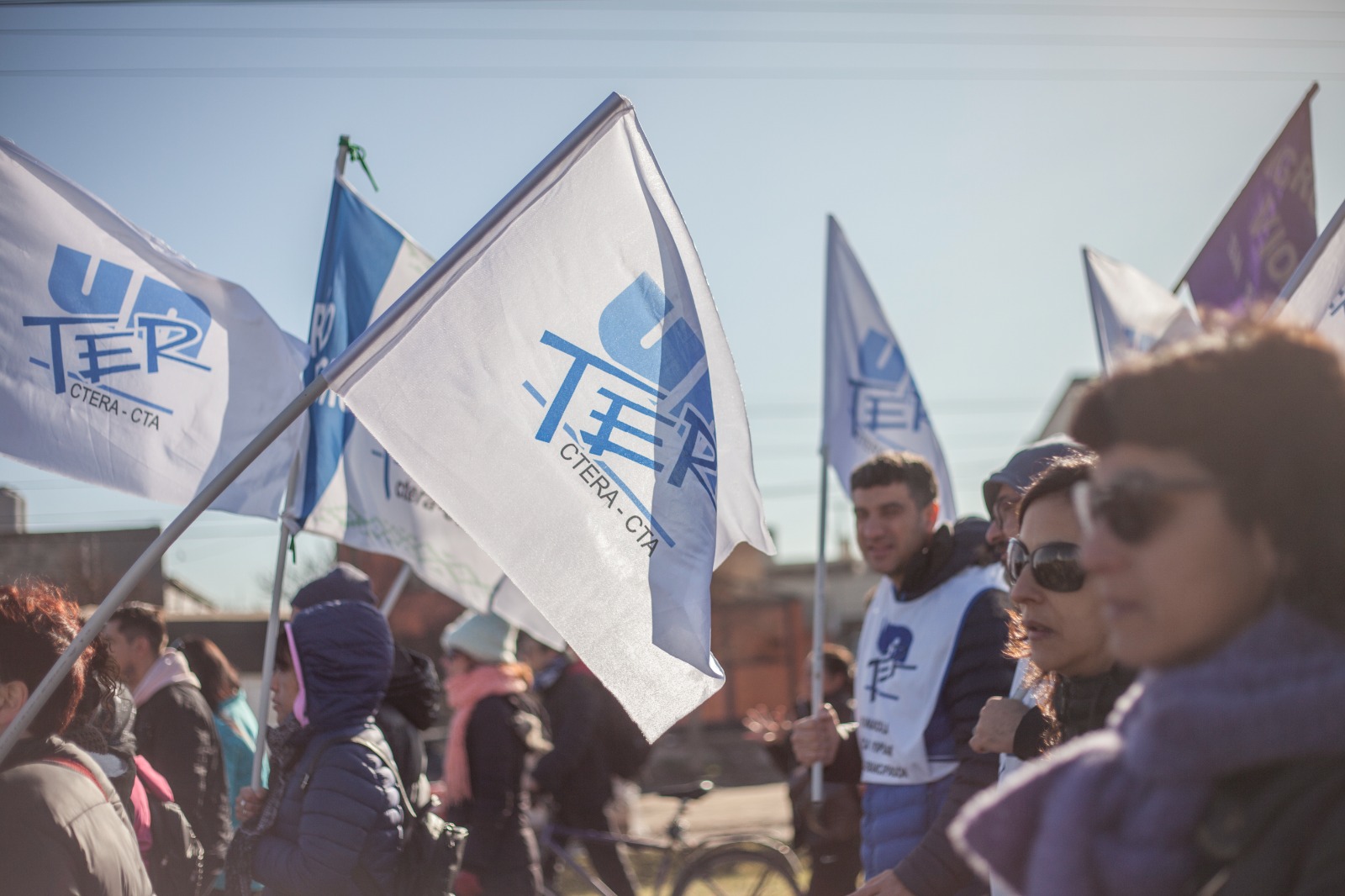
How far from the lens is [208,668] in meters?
5.41

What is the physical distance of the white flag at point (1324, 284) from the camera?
332 centimetres

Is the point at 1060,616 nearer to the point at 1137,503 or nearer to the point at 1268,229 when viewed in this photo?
the point at 1137,503

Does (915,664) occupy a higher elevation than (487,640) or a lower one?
higher

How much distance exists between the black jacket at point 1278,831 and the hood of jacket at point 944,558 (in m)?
2.72

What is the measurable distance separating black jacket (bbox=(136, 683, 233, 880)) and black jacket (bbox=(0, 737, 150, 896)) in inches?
85.1

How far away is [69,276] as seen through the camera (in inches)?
151

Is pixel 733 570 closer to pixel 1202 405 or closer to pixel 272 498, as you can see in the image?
pixel 272 498

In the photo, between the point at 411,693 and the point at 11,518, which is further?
the point at 11,518

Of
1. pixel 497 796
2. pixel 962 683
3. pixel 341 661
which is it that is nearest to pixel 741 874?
pixel 497 796

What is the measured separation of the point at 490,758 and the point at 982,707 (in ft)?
10.8

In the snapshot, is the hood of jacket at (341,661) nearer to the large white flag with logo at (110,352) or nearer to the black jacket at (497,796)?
the large white flag with logo at (110,352)

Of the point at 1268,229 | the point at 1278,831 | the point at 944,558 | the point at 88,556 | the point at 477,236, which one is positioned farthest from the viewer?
the point at 88,556

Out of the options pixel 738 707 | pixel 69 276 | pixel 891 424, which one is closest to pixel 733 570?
pixel 738 707

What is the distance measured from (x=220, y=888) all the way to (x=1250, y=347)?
4.09m
